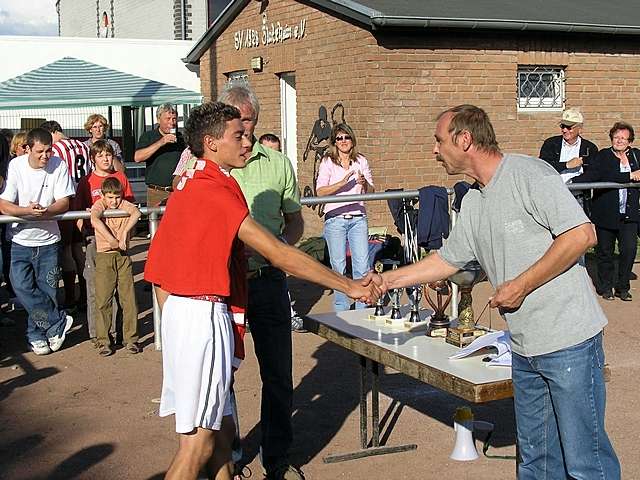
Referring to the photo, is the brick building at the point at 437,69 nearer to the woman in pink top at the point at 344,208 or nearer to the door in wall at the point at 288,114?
the door in wall at the point at 288,114

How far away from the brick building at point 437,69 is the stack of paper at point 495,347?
836 cm


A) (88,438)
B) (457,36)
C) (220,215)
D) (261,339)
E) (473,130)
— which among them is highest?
(457,36)

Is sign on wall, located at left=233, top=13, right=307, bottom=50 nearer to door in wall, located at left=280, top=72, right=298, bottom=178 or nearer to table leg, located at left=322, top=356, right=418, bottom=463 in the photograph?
door in wall, located at left=280, top=72, right=298, bottom=178

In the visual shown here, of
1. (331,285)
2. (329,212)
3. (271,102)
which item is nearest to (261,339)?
(331,285)

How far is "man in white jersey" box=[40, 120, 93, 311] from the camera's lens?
9812 millimetres

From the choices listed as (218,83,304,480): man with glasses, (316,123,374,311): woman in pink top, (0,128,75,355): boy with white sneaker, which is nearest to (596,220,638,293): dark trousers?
(316,123,374,311): woman in pink top

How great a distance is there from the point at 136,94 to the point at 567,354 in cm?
1588

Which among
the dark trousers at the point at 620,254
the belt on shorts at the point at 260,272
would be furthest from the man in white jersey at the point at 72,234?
the dark trousers at the point at 620,254

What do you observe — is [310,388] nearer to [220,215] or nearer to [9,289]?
[220,215]

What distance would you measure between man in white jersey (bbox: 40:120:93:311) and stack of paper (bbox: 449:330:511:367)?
5.74 meters

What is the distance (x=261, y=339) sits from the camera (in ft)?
17.4

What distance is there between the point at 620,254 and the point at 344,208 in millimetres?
3332

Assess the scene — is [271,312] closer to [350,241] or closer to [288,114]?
[350,241]

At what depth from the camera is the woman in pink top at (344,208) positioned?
372 inches
